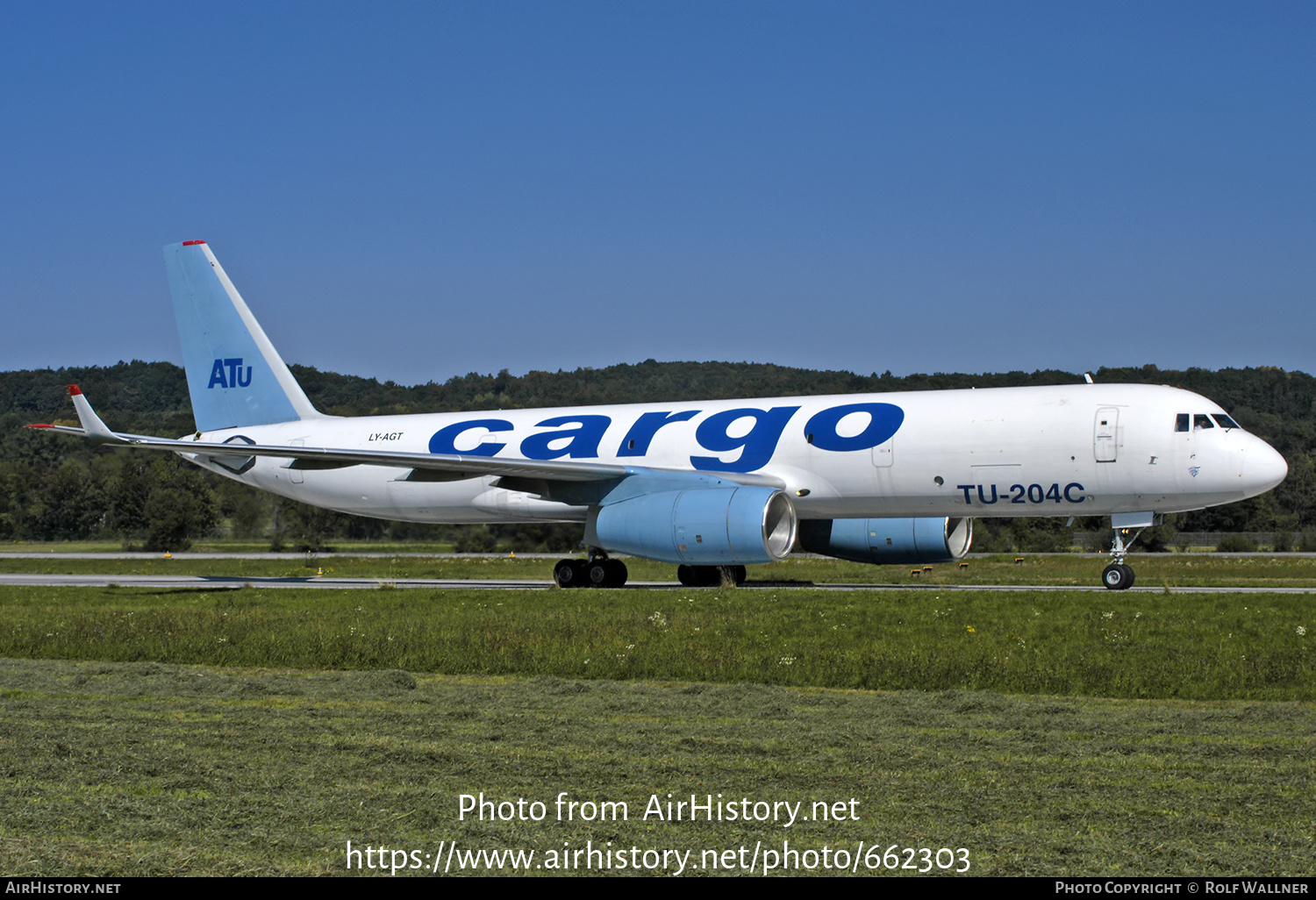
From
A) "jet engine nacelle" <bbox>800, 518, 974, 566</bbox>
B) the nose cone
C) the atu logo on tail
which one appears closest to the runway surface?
"jet engine nacelle" <bbox>800, 518, 974, 566</bbox>

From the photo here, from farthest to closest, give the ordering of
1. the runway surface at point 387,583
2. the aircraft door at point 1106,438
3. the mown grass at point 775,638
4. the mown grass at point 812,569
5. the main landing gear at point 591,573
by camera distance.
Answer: the mown grass at point 812,569 < the main landing gear at point 591,573 < the runway surface at point 387,583 < the aircraft door at point 1106,438 < the mown grass at point 775,638

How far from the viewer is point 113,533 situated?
64562 millimetres

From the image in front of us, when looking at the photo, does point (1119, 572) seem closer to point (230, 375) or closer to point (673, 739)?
point (673, 739)

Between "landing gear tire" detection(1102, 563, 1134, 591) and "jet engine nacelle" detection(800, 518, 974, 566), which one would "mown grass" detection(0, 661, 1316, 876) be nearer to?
"landing gear tire" detection(1102, 563, 1134, 591)

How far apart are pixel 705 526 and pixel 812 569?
12.5m

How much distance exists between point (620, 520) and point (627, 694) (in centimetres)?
1225

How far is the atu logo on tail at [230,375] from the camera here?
98.2 feet

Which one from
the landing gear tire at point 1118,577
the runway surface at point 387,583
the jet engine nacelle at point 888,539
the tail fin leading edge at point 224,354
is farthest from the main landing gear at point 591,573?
the tail fin leading edge at point 224,354

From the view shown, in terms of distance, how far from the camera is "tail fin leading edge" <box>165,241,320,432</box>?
2986 cm

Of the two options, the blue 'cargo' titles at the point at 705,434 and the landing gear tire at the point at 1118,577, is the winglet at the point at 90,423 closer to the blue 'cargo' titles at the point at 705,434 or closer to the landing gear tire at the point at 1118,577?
the blue 'cargo' titles at the point at 705,434

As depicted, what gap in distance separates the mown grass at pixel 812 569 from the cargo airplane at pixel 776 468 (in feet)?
8.24

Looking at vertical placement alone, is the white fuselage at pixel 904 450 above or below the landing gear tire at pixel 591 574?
above
